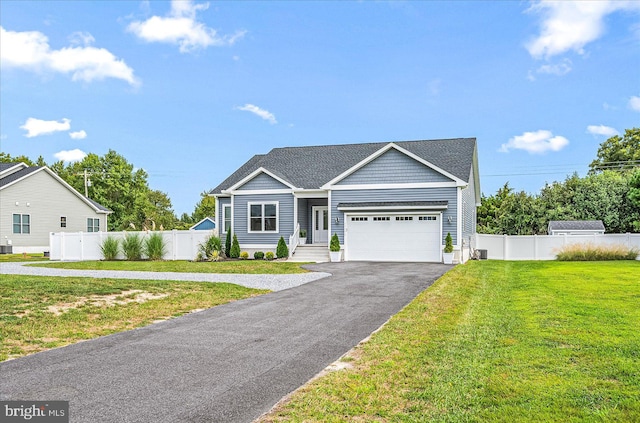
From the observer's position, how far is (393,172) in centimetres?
2230

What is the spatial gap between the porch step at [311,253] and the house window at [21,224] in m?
21.8

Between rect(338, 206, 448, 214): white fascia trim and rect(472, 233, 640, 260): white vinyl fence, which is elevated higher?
rect(338, 206, 448, 214): white fascia trim

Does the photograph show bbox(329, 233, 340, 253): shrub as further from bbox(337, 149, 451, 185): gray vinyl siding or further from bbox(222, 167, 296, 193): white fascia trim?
bbox(222, 167, 296, 193): white fascia trim

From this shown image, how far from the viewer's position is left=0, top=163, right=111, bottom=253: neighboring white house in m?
32.1

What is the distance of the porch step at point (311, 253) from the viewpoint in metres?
23.1

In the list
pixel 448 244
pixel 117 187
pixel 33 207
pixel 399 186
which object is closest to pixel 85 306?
pixel 448 244

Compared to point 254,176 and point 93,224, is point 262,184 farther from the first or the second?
point 93,224

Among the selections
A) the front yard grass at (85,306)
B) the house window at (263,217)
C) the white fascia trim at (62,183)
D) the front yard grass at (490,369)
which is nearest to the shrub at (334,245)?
the house window at (263,217)

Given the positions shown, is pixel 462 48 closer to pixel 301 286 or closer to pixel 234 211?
pixel 234 211

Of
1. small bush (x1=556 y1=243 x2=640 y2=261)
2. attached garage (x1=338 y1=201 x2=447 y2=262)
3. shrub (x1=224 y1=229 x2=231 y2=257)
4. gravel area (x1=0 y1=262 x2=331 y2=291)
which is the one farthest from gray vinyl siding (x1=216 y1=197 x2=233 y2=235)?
small bush (x1=556 y1=243 x2=640 y2=261)

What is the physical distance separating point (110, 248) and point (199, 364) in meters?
21.4

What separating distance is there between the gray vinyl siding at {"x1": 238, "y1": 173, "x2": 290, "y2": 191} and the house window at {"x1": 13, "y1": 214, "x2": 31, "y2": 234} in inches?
733

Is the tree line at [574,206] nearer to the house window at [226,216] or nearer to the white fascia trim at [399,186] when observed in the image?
the white fascia trim at [399,186]

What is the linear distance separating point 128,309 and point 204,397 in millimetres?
5409
